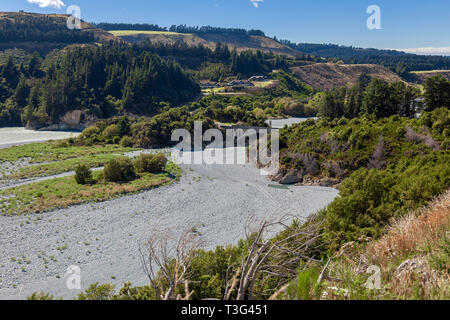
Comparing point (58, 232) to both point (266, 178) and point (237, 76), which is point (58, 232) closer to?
point (266, 178)

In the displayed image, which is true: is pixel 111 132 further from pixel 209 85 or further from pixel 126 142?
pixel 209 85

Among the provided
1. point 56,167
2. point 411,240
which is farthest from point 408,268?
point 56,167

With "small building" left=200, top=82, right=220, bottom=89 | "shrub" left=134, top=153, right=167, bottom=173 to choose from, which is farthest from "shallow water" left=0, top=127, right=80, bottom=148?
"small building" left=200, top=82, right=220, bottom=89

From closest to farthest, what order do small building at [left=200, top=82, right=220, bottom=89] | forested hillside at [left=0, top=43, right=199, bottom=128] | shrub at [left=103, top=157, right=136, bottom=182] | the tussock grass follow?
the tussock grass
shrub at [left=103, top=157, right=136, bottom=182]
forested hillside at [left=0, top=43, right=199, bottom=128]
small building at [left=200, top=82, right=220, bottom=89]

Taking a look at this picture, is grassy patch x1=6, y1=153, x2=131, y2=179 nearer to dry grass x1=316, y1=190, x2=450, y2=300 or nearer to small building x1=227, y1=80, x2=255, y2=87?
dry grass x1=316, y1=190, x2=450, y2=300

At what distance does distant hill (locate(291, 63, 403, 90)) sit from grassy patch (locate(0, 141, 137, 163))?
8746cm

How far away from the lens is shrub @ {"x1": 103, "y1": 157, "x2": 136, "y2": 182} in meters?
30.3

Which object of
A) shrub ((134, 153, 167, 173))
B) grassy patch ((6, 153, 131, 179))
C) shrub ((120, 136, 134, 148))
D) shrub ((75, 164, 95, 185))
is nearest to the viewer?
shrub ((75, 164, 95, 185))

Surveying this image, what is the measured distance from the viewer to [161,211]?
75.1ft

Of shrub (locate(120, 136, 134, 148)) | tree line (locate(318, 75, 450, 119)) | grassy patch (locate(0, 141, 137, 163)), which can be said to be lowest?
grassy patch (locate(0, 141, 137, 163))

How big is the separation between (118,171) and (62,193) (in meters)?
5.88

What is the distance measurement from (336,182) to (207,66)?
97.3 meters

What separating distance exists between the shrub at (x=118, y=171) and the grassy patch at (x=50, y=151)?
1429 cm
